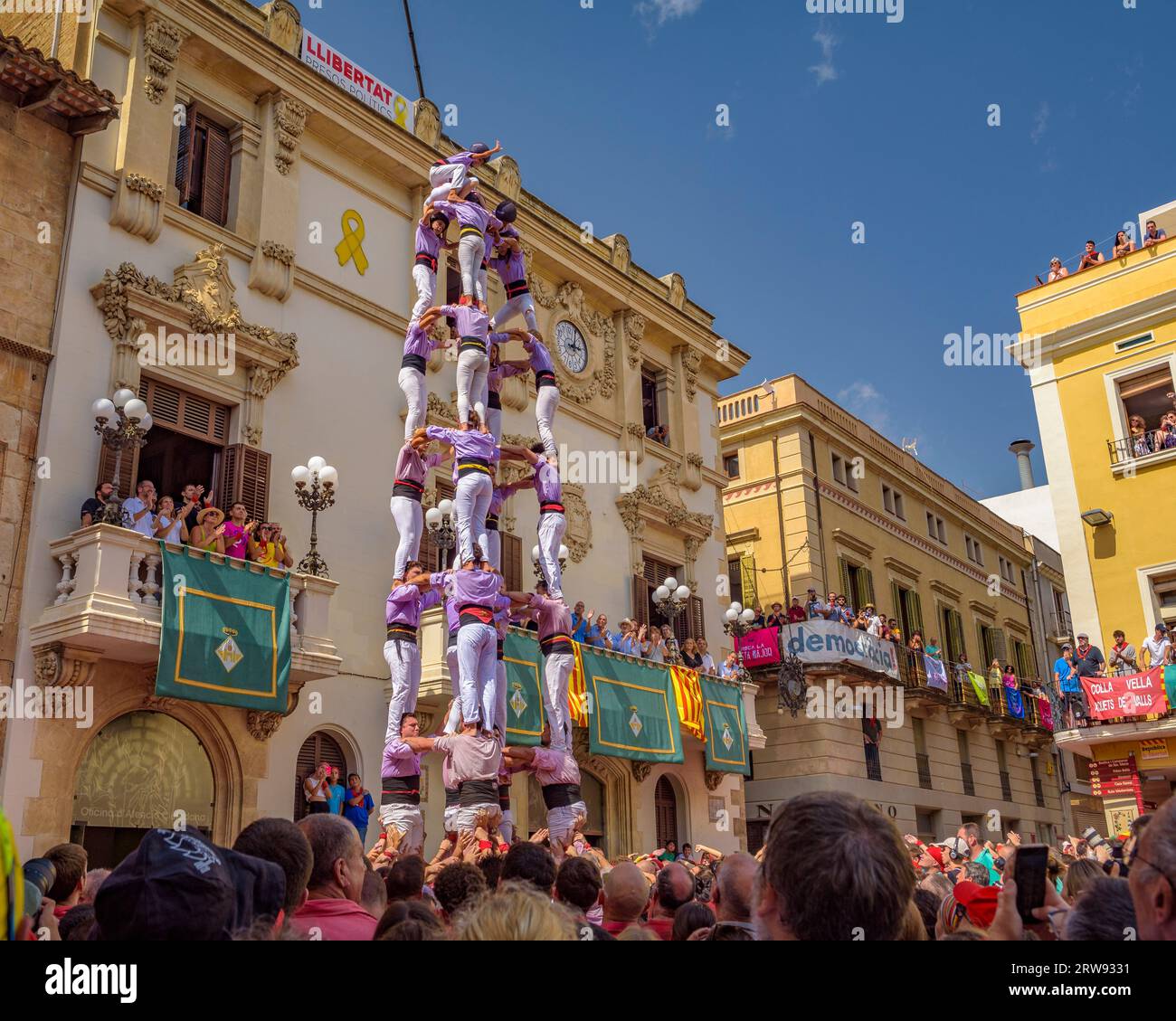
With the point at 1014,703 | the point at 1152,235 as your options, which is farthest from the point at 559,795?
the point at 1014,703

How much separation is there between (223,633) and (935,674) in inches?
855

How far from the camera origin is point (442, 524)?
56.3 feet

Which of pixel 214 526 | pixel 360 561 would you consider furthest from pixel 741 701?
pixel 214 526

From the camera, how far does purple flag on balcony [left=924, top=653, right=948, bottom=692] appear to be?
97.5 feet

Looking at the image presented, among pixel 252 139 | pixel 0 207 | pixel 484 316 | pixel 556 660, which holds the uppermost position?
pixel 252 139

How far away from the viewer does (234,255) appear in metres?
17.0

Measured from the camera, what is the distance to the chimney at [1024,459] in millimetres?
49156

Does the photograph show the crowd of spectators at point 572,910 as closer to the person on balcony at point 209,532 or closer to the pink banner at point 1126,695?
the person on balcony at point 209,532

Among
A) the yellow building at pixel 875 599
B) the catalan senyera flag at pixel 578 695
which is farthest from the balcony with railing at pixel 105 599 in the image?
the yellow building at pixel 875 599

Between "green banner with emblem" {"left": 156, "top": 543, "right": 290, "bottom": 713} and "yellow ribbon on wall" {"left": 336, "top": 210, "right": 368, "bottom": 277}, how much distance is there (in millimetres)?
6709

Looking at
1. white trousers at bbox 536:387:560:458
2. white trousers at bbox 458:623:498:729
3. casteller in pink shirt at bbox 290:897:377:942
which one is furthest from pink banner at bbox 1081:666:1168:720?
casteller in pink shirt at bbox 290:897:377:942

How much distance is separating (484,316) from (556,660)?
146 inches

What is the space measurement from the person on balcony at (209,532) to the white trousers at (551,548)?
16.1 feet
